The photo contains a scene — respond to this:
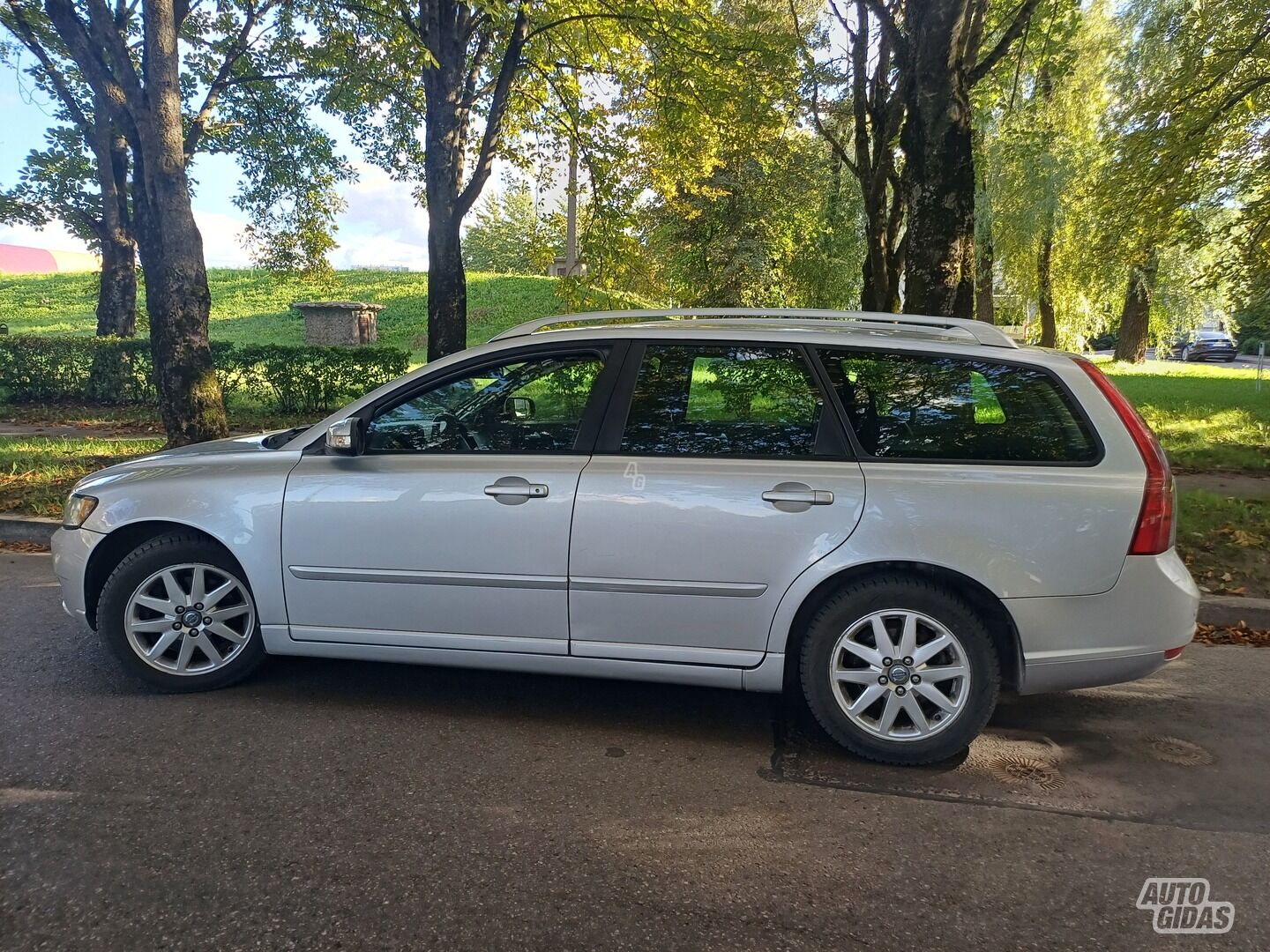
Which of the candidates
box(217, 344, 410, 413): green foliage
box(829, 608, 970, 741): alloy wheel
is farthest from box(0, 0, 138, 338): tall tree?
box(829, 608, 970, 741): alloy wheel

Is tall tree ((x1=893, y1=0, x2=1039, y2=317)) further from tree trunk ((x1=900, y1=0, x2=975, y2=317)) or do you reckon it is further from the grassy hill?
the grassy hill

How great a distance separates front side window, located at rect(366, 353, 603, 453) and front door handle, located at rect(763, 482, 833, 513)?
0.97 m

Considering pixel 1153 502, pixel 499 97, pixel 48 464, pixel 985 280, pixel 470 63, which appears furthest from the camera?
pixel 985 280

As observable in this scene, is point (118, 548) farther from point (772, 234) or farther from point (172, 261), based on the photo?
point (772, 234)

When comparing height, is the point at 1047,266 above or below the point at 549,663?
above

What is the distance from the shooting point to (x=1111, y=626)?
3.33 meters

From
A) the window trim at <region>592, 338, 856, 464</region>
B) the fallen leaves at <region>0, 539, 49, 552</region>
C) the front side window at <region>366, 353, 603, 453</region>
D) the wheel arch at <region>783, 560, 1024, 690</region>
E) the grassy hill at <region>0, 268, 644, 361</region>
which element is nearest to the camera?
the wheel arch at <region>783, 560, 1024, 690</region>

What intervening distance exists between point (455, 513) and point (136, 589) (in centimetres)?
162

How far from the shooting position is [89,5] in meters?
Result: 8.80

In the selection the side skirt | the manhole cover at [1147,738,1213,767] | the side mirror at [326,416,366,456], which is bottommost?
the manhole cover at [1147,738,1213,767]

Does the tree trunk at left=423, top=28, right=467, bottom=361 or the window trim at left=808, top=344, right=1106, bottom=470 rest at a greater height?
the tree trunk at left=423, top=28, right=467, bottom=361

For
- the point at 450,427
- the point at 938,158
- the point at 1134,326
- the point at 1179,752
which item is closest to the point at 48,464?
the point at 450,427

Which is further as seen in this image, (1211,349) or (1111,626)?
(1211,349)

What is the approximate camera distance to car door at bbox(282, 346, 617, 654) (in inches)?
143
